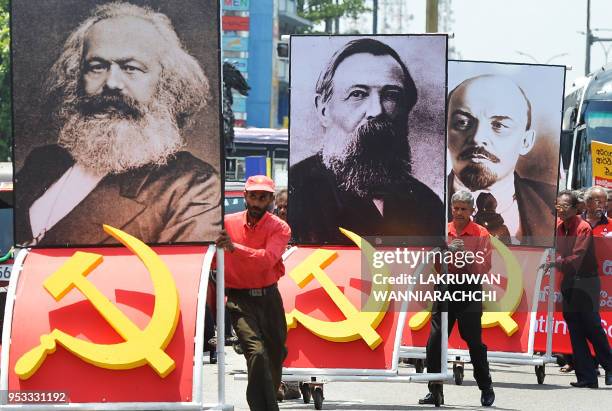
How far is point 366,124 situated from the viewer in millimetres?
13367

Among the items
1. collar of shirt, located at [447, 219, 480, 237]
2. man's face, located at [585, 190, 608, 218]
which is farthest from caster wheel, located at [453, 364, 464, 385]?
man's face, located at [585, 190, 608, 218]

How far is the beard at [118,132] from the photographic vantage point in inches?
400

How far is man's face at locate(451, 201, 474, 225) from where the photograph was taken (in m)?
13.5

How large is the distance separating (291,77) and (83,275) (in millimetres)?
3756

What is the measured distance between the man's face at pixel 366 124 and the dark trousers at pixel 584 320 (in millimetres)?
3530

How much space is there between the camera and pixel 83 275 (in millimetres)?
10188

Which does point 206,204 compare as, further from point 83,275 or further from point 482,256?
point 482,256

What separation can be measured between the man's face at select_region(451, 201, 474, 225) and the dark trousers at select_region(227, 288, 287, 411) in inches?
119

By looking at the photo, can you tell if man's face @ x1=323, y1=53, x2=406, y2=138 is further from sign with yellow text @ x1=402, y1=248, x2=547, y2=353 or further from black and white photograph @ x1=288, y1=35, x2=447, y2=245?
sign with yellow text @ x1=402, y1=248, x2=547, y2=353

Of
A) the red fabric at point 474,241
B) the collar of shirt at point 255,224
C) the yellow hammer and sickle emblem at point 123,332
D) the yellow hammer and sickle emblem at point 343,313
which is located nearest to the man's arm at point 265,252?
the collar of shirt at point 255,224

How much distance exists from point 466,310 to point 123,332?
441cm

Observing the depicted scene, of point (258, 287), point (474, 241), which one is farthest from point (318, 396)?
point (258, 287)

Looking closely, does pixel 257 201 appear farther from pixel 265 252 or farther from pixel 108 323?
pixel 108 323

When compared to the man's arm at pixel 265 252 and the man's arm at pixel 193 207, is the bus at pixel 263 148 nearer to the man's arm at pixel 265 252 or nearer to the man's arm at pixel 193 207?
the man's arm at pixel 265 252
